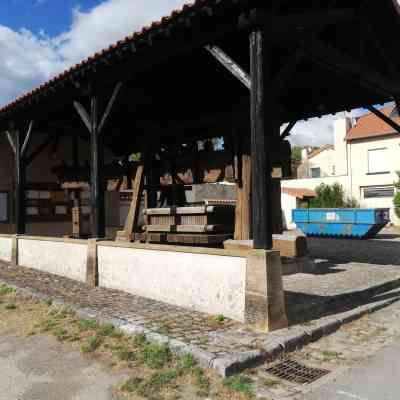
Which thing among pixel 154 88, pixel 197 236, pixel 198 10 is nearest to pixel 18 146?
pixel 154 88

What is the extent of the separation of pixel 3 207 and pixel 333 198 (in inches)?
838

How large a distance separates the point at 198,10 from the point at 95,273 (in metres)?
4.83

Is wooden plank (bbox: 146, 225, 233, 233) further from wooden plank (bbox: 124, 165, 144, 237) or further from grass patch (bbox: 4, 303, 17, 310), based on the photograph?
grass patch (bbox: 4, 303, 17, 310)

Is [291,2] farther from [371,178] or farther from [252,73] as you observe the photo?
Answer: [371,178]

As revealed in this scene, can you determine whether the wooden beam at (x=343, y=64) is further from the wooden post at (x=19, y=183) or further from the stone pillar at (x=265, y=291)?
the wooden post at (x=19, y=183)

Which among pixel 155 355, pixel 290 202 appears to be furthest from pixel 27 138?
pixel 290 202

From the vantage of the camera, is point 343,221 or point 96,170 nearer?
point 96,170

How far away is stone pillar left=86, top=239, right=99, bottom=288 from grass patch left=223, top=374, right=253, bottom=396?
4.48 m

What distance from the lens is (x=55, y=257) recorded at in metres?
8.70

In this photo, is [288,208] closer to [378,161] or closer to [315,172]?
[378,161]

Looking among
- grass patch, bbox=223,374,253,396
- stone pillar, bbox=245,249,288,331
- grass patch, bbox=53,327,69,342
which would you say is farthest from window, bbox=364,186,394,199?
grass patch, bbox=223,374,253,396

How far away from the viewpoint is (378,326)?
4.93 m

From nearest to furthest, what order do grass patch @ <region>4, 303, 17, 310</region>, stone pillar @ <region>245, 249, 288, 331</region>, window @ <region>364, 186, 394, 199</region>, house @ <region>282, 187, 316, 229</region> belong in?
1. stone pillar @ <region>245, 249, 288, 331</region>
2. grass patch @ <region>4, 303, 17, 310</region>
3. window @ <region>364, 186, 394, 199</region>
4. house @ <region>282, 187, 316, 229</region>

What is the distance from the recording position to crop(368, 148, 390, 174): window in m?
26.4
